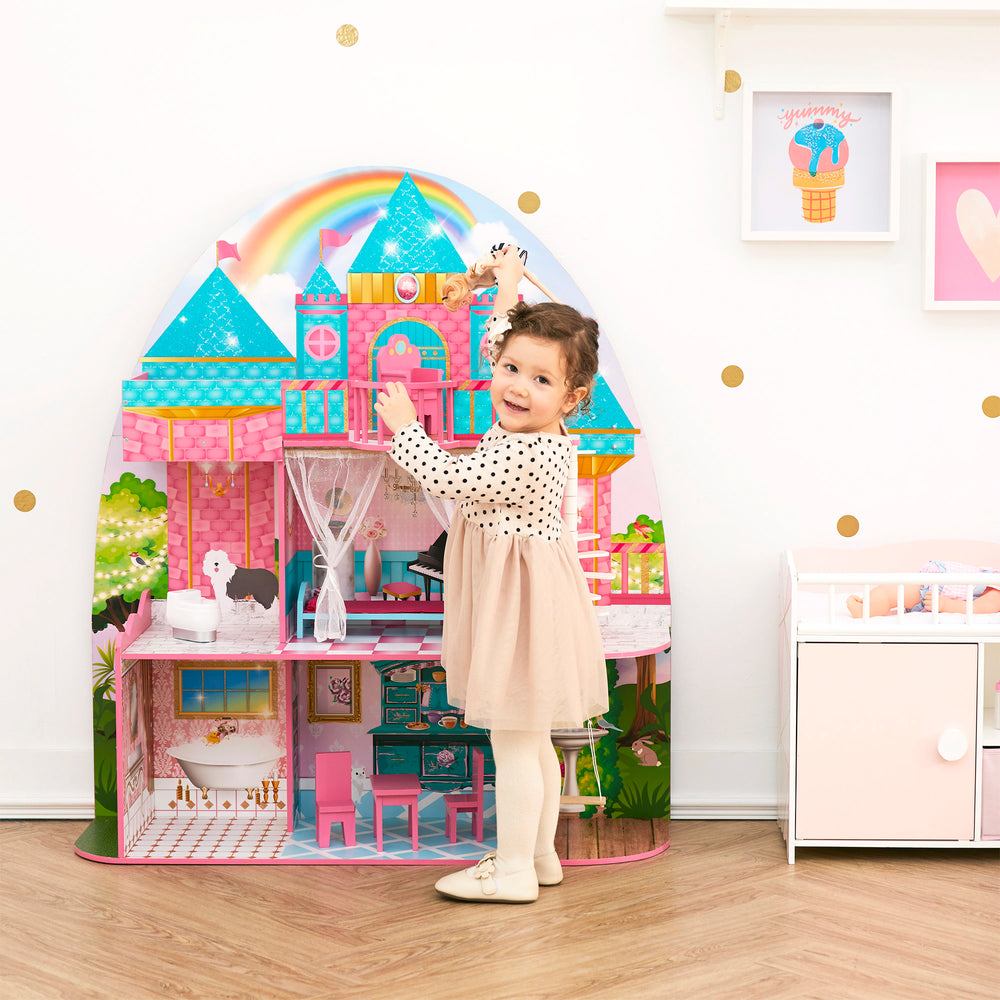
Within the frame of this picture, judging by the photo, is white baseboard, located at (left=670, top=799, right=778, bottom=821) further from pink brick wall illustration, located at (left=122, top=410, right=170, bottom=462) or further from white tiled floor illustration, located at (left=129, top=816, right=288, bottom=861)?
pink brick wall illustration, located at (left=122, top=410, right=170, bottom=462)

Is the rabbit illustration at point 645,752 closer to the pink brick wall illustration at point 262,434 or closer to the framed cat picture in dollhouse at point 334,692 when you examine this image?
the framed cat picture in dollhouse at point 334,692

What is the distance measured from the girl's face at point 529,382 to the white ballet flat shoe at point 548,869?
92 centimetres

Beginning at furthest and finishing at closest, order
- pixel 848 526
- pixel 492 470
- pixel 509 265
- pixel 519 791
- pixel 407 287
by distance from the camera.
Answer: pixel 848 526 < pixel 407 287 < pixel 509 265 < pixel 519 791 < pixel 492 470

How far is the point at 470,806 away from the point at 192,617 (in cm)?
77

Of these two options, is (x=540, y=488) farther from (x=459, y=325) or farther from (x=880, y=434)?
(x=880, y=434)

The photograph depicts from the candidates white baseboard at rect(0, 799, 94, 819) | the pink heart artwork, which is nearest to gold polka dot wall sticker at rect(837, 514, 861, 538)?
the pink heart artwork

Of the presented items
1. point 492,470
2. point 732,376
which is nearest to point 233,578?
point 492,470

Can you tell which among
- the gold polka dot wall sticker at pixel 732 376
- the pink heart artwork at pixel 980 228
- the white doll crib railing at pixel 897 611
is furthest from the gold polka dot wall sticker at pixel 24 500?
the pink heart artwork at pixel 980 228

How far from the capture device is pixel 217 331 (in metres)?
2.63

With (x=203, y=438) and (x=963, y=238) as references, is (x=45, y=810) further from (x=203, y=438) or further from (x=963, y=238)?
(x=963, y=238)

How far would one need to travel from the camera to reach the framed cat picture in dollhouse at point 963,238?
8.95ft

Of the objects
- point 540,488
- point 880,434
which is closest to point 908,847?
Result: point 880,434

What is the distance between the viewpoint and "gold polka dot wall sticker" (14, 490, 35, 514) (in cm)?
280

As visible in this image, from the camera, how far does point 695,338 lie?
2.78 metres
